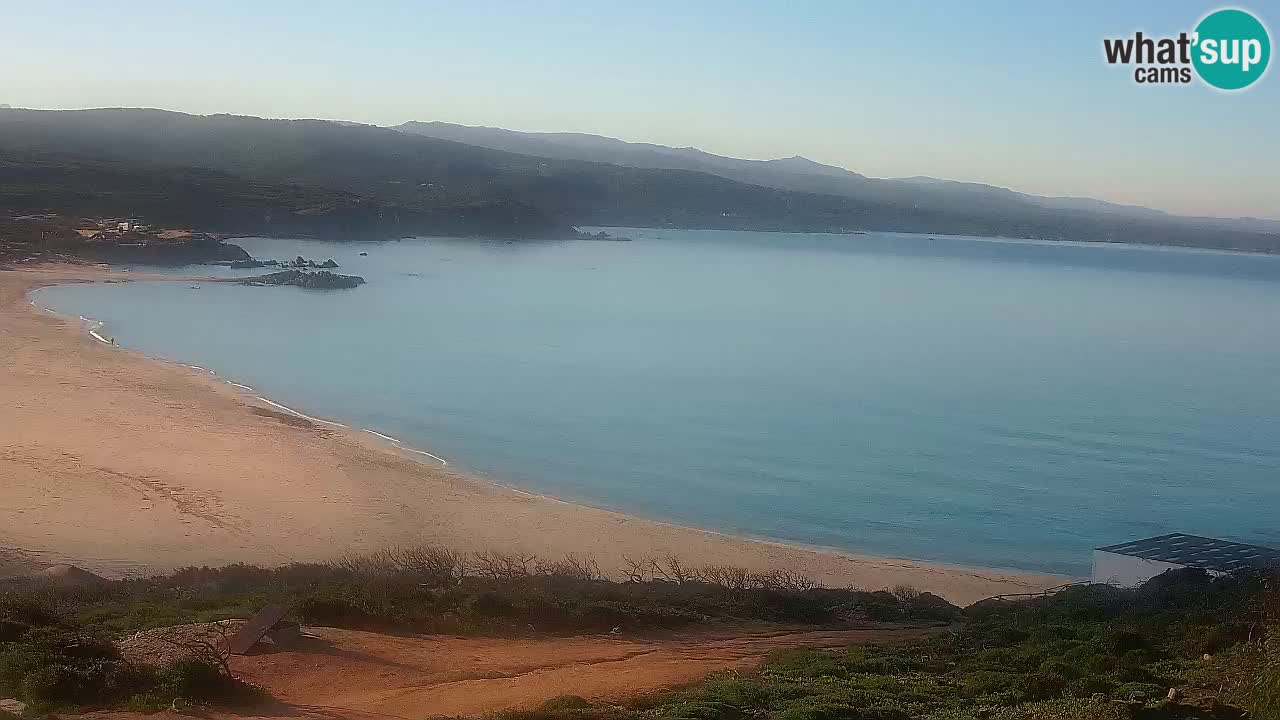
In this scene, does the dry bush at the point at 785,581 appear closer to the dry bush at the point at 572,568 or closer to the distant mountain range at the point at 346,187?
the dry bush at the point at 572,568

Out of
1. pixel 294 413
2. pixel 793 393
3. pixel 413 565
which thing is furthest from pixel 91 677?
pixel 793 393

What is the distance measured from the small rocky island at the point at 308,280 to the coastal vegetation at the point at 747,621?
46060 mm

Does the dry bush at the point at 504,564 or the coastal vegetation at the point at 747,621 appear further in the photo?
the dry bush at the point at 504,564

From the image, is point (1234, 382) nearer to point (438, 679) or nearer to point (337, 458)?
point (337, 458)

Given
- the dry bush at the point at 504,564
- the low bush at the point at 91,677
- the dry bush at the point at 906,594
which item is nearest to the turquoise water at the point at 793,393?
the dry bush at the point at 906,594

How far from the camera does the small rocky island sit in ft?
194

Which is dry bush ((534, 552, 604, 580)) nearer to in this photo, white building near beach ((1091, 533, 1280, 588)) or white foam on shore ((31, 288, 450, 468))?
white building near beach ((1091, 533, 1280, 588))

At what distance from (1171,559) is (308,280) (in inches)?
2029

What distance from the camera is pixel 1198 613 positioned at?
11539 millimetres

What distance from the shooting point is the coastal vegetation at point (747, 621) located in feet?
27.1

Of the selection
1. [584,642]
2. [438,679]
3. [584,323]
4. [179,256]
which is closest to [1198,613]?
[584,642]

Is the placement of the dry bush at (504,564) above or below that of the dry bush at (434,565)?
below

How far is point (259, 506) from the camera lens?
1853 cm

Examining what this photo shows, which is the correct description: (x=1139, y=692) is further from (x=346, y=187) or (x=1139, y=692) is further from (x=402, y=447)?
(x=346, y=187)
